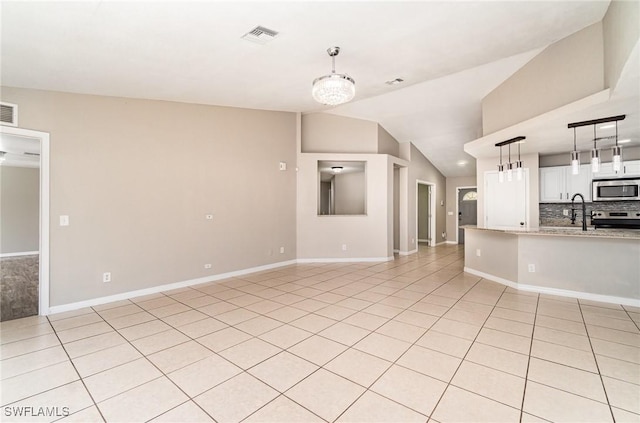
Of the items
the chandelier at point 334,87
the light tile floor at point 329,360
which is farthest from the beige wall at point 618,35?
the light tile floor at point 329,360

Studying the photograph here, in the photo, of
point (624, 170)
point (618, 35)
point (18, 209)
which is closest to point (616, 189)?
point (624, 170)

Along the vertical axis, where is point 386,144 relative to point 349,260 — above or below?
above

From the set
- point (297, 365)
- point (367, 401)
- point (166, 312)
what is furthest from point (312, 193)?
point (367, 401)

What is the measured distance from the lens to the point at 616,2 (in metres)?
2.48

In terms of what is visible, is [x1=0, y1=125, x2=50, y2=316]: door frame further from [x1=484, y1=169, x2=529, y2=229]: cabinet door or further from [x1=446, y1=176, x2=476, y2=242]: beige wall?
[x1=446, y1=176, x2=476, y2=242]: beige wall

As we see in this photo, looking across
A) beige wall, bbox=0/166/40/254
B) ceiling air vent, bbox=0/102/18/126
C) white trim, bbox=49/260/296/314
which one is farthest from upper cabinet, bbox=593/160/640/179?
beige wall, bbox=0/166/40/254

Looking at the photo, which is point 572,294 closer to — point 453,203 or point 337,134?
point 337,134

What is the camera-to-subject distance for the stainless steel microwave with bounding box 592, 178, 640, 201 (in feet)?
15.0

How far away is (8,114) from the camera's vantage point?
128 inches

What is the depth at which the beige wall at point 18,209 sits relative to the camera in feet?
24.7

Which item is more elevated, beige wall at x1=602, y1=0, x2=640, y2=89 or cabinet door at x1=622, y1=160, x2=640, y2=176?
beige wall at x1=602, y1=0, x2=640, y2=89

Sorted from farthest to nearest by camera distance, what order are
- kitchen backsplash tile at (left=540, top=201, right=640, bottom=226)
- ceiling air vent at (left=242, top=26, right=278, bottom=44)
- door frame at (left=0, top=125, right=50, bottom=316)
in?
kitchen backsplash tile at (left=540, top=201, right=640, bottom=226) < door frame at (left=0, top=125, right=50, bottom=316) < ceiling air vent at (left=242, top=26, right=278, bottom=44)

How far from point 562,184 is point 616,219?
0.97 meters

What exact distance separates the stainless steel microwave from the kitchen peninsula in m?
0.95
